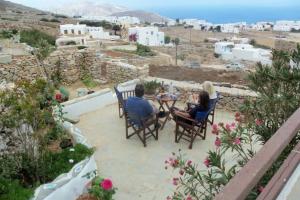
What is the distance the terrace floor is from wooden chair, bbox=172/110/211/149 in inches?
5.1

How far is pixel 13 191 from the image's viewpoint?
3.71 m

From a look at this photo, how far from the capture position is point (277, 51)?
3.53m

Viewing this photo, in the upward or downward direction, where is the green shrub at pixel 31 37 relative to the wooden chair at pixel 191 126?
upward

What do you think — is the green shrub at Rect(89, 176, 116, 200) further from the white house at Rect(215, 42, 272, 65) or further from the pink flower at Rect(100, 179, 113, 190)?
the white house at Rect(215, 42, 272, 65)

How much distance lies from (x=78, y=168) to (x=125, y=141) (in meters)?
1.45

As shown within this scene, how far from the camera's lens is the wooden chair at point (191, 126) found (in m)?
5.14

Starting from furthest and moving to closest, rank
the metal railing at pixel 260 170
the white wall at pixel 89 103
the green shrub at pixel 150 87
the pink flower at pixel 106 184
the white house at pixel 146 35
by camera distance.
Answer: the white house at pixel 146 35 < the green shrub at pixel 150 87 < the white wall at pixel 89 103 < the pink flower at pixel 106 184 < the metal railing at pixel 260 170

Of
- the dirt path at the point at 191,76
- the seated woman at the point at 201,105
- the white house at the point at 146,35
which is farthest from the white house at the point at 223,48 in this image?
the seated woman at the point at 201,105

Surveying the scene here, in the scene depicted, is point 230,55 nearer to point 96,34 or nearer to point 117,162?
point 96,34

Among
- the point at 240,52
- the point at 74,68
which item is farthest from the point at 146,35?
the point at 74,68

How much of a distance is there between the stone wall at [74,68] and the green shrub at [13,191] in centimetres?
510

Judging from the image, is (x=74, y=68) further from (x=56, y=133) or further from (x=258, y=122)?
(x=258, y=122)

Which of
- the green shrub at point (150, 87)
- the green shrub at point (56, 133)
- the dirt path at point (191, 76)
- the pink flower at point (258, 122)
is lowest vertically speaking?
the green shrub at point (56, 133)

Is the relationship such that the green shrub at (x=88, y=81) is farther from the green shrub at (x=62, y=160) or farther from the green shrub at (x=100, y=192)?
the green shrub at (x=100, y=192)
